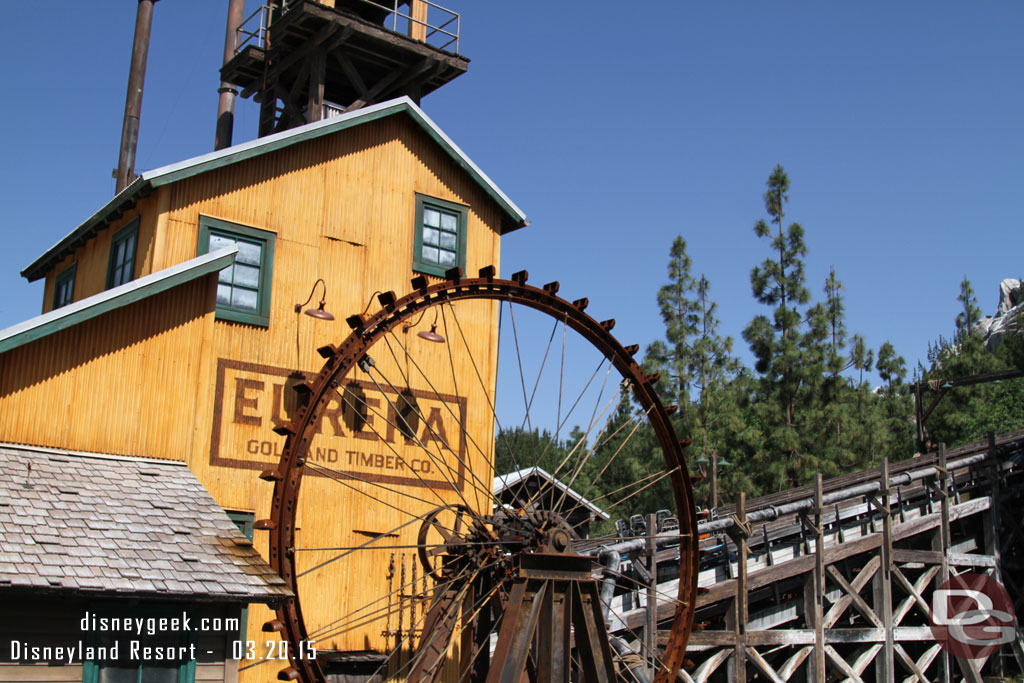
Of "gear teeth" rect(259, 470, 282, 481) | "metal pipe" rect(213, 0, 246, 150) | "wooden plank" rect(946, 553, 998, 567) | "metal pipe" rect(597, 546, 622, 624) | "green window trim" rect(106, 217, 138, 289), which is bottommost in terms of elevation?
"metal pipe" rect(597, 546, 622, 624)

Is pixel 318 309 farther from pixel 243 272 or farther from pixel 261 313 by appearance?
pixel 243 272

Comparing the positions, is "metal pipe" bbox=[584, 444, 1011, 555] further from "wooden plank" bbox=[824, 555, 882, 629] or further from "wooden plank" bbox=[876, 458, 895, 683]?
"wooden plank" bbox=[824, 555, 882, 629]

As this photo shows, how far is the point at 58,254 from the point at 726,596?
11615 mm

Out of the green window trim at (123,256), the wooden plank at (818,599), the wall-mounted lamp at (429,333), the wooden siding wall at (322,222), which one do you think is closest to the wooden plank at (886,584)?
the wooden plank at (818,599)

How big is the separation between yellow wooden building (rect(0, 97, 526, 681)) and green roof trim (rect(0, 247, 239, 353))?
2 cm

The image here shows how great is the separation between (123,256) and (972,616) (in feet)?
54.2

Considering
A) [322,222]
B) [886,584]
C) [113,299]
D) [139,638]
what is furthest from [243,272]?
[886,584]

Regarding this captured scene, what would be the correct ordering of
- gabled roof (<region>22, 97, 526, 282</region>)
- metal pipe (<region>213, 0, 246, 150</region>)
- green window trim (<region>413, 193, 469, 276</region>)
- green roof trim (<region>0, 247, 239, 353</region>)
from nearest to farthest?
green roof trim (<region>0, 247, 239, 353</region>)
gabled roof (<region>22, 97, 526, 282</region>)
green window trim (<region>413, 193, 469, 276</region>)
metal pipe (<region>213, 0, 246, 150</region>)

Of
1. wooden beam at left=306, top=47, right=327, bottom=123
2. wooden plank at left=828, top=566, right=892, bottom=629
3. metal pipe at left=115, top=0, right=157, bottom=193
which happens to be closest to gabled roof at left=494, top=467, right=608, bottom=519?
wooden plank at left=828, top=566, right=892, bottom=629

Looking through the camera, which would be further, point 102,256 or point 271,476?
point 102,256

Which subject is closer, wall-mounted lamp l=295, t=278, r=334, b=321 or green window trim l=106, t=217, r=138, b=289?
wall-mounted lamp l=295, t=278, r=334, b=321

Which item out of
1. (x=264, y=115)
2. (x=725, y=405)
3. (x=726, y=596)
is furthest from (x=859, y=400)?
(x=264, y=115)

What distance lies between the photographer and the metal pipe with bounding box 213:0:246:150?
22781 millimetres

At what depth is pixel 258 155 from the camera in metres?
13.8
